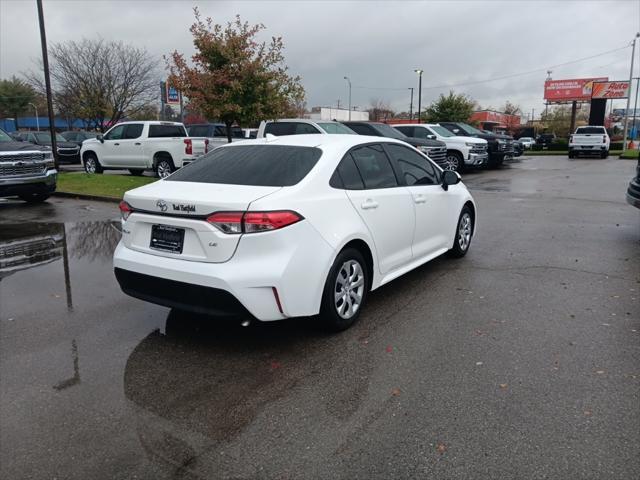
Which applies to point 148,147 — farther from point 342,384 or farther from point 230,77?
point 342,384

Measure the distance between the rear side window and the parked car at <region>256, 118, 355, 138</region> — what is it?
11.1 ft

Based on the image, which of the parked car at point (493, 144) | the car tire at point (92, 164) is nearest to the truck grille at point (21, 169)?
the car tire at point (92, 164)

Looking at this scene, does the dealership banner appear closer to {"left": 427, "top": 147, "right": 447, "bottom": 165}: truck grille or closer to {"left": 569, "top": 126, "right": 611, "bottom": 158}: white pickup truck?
{"left": 569, "top": 126, "right": 611, "bottom": 158}: white pickup truck

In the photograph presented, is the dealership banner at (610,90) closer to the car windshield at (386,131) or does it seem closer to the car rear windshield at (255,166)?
the car windshield at (386,131)

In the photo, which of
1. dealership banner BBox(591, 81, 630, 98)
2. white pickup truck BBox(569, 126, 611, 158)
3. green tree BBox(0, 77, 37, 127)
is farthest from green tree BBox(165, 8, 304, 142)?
green tree BBox(0, 77, 37, 127)

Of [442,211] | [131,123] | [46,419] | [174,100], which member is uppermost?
[174,100]

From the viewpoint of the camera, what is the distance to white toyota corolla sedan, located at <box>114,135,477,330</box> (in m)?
3.82

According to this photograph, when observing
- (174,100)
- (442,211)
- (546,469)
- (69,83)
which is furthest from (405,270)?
(69,83)

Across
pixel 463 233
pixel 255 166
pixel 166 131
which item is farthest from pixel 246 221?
pixel 166 131

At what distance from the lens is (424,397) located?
11.4 ft

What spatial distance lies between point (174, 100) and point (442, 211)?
2551cm

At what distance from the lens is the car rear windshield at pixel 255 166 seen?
4.36 m

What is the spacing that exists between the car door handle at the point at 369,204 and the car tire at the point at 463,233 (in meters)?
2.22

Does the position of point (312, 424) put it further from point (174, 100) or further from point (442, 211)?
point (174, 100)
